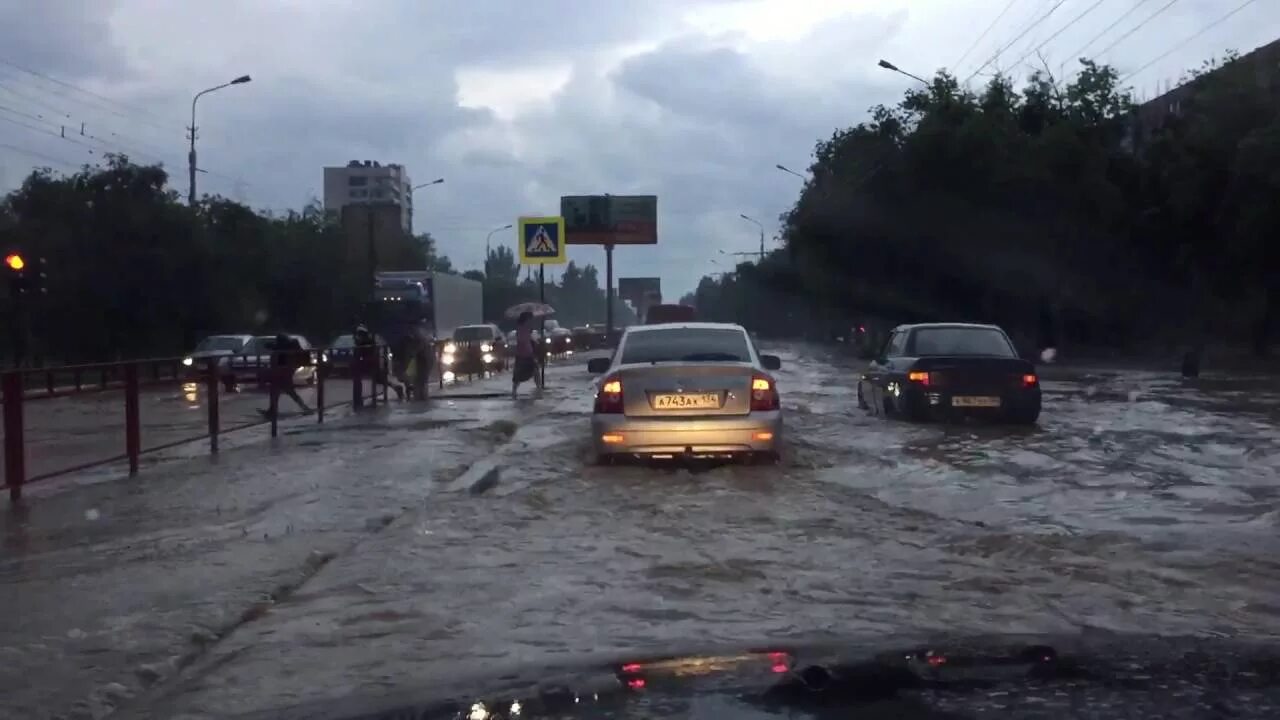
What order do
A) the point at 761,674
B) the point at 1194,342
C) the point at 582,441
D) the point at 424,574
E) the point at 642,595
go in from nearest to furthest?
the point at 761,674
the point at 642,595
the point at 424,574
the point at 582,441
the point at 1194,342

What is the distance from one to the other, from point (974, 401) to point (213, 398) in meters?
8.88

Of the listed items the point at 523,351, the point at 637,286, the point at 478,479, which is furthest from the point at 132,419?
the point at 637,286

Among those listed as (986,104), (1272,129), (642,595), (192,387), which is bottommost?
(642,595)

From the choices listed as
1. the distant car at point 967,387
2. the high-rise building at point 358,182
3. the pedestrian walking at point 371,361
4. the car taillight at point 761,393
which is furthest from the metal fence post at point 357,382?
the high-rise building at point 358,182

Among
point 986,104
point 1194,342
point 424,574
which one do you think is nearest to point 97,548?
point 424,574

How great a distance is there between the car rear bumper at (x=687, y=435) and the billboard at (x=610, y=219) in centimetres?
5048

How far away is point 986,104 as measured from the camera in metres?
50.0

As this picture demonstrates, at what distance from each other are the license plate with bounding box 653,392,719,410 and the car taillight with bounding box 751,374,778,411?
1.11ft

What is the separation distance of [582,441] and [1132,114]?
40705mm

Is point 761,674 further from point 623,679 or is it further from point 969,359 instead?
point 969,359

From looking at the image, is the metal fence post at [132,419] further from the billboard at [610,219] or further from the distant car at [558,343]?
the billboard at [610,219]

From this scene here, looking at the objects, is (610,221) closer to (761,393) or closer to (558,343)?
(558,343)

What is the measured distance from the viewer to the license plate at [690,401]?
12250 mm

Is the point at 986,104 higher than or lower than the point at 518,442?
higher
